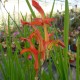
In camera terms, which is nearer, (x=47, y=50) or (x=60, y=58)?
(x=47, y=50)

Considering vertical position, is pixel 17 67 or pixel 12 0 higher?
pixel 12 0

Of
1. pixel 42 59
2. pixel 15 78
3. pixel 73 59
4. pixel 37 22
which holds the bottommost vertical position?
pixel 73 59

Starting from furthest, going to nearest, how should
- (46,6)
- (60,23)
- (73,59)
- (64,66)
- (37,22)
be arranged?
(46,6), (60,23), (73,59), (64,66), (37,22)

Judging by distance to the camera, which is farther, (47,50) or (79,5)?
(79,5)

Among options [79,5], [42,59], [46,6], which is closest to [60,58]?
[42,59]

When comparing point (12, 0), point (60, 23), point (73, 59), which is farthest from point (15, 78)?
point (12, 0)

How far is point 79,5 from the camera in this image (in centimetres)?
588

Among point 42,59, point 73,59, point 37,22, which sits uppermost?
point 37,22

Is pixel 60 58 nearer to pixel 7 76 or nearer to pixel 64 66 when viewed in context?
pixel 64 66

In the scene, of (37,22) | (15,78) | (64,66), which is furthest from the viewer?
(15,78)

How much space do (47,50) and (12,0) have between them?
5278 millimetres

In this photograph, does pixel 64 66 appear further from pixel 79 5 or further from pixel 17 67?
pixel 79 5

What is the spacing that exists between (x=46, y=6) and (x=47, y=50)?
487cm

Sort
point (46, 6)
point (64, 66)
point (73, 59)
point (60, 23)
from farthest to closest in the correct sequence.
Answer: point (46, 6), point (60, 23), point (73, 59), point (64, 66)
